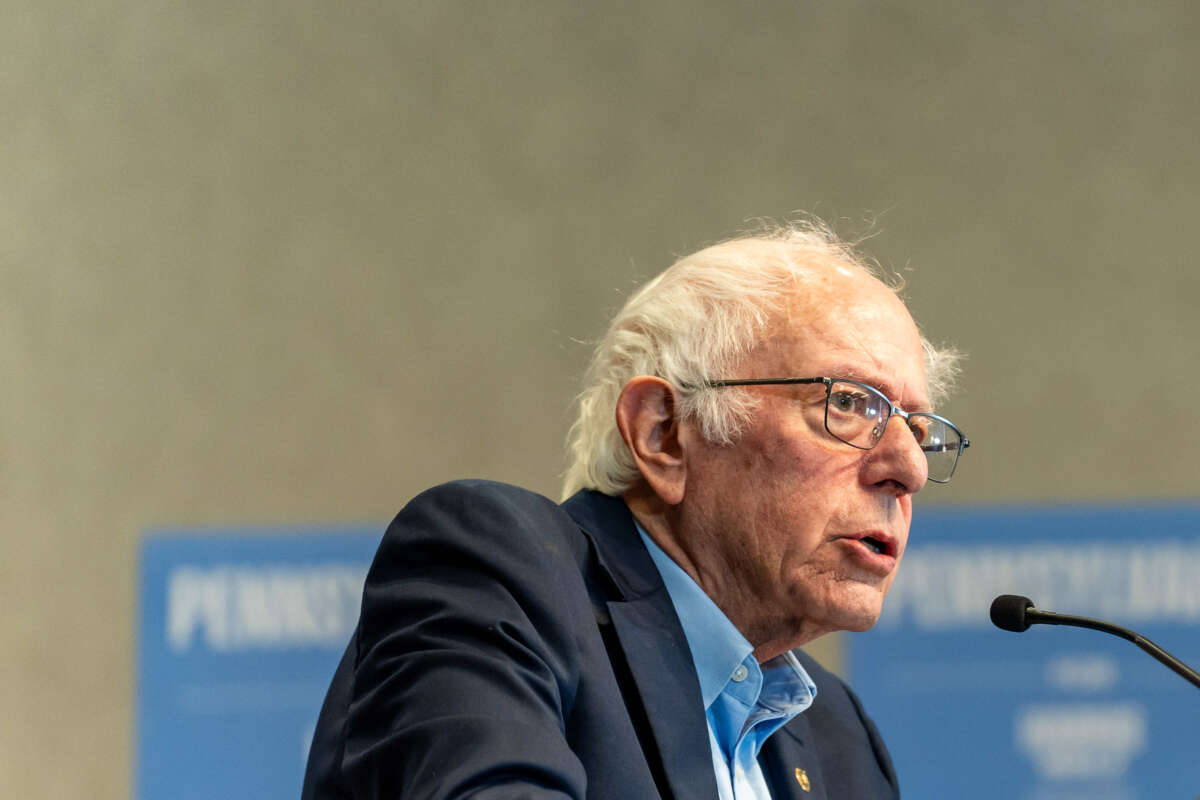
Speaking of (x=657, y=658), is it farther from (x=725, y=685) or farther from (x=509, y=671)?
(x=509, y=671)

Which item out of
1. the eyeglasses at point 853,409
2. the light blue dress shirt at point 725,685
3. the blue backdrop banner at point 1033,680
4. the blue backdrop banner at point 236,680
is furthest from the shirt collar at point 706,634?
the blue backdrop banner at point 1033,680

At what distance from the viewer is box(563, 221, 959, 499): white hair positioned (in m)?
1.68

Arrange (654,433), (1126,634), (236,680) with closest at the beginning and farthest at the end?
1. (1126,634)
2. (654,433)
3. (236,680)

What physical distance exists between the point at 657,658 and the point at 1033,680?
2.36 metres

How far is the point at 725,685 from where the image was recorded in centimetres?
162

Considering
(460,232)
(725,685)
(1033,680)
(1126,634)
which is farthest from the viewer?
(460,232)

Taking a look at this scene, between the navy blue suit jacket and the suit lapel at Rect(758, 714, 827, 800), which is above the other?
the navy blue suit jacket

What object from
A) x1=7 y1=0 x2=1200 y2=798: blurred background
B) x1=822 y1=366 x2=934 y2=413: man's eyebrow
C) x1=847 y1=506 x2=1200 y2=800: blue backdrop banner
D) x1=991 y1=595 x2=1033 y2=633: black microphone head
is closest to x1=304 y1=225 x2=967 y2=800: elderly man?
x1=822 y1=366 x2=934 y2=413: man's eyebrow

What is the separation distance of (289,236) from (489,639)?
8.38 ft

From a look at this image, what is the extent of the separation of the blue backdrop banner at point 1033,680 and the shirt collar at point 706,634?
197 cm

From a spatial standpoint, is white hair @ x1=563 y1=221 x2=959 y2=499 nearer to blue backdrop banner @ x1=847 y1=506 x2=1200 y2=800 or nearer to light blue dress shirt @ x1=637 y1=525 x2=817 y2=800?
light blue dress shirt @ x1=637 y1=525 x2=817 y2=800

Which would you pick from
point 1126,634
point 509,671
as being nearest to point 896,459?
point 1126,634

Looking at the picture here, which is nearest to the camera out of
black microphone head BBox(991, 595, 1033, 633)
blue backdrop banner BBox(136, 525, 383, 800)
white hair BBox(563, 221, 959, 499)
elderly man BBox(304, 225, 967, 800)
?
elderly man BBox(304, 225, 967, 800)

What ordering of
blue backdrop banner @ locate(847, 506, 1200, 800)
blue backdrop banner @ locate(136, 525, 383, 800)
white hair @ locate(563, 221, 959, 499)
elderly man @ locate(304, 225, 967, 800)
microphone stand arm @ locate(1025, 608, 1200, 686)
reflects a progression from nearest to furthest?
elderly man @ locate(304, 225, 967, 800) < microphone stand arm @ locate(1025, 608, 1200, 686) < white hair @ locate(563, 221, 959, 499) < blue backdrop banner @ locate(136, 525, 383, 800) < blue backdrop banner @ locate(847, 506, 1200, 800)
